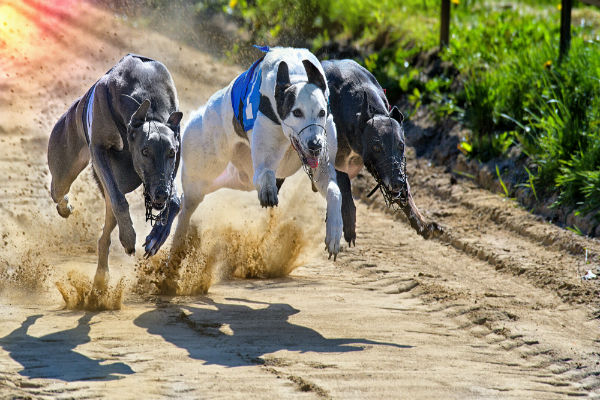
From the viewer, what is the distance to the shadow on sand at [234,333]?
5.20m

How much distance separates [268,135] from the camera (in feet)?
19.1

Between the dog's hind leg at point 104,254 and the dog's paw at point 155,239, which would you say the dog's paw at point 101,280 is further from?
the dog's paw at point 155,239

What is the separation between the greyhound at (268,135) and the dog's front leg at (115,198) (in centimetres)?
88

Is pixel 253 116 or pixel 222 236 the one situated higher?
pixel 253 116

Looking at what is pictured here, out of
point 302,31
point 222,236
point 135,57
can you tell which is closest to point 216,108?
point 135,57

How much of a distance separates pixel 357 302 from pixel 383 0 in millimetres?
8248

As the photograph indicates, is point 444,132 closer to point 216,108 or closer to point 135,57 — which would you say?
point 216,108

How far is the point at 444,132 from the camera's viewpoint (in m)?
10.0

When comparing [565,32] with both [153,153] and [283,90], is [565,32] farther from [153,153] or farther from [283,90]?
[153,153]

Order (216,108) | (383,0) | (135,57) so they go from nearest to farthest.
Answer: (135,57) → (216,108) → (383,0)

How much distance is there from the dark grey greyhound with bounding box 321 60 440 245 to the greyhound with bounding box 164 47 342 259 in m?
0.24

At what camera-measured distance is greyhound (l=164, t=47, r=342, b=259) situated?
5457mm

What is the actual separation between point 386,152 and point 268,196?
884mm

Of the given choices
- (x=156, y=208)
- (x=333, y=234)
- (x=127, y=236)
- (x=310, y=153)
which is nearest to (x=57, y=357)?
(x=127, y=236)
